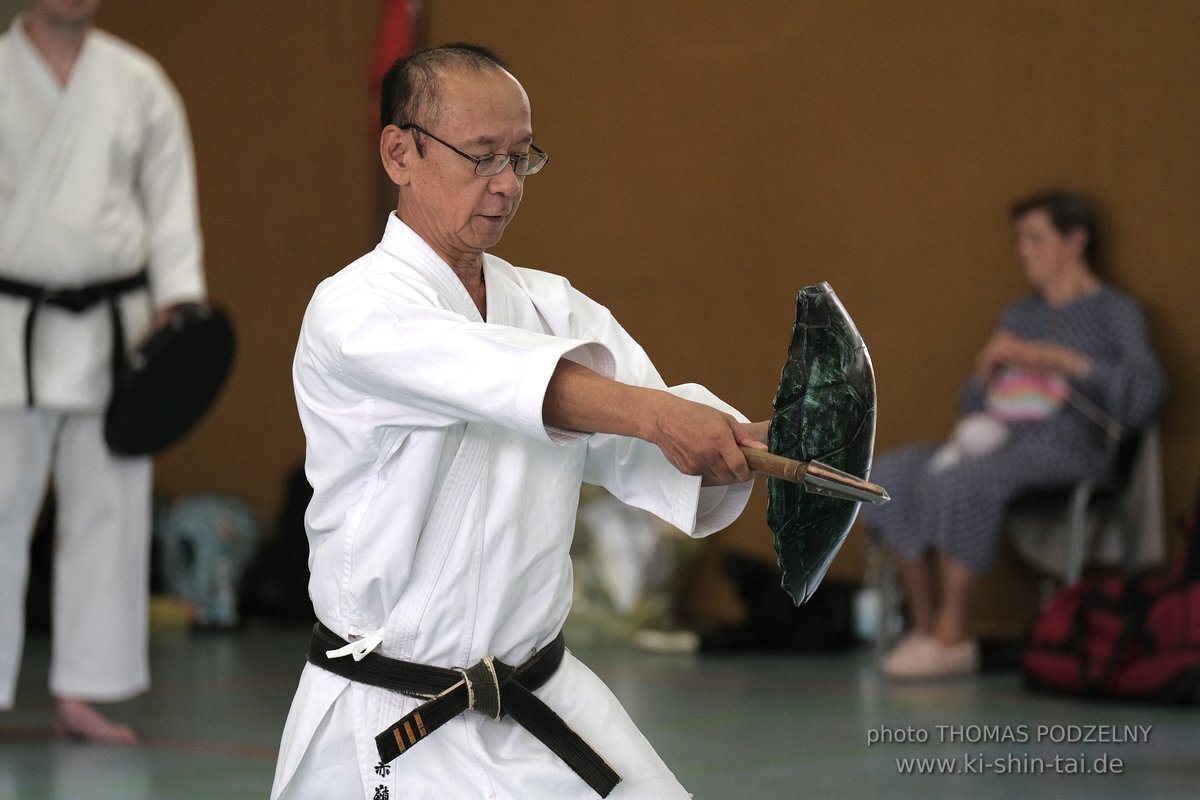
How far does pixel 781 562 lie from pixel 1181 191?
4184 millimetres

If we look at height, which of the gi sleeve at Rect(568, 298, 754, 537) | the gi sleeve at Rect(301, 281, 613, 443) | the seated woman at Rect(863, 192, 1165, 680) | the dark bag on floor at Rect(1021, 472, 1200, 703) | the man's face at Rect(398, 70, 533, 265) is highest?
the man's face at Rect(398, 70, 533, 265)

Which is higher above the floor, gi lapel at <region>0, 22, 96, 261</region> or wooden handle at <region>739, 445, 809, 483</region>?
gi lapel at <region>0, 22, 96, 261</region>

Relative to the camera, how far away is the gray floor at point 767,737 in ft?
10.9

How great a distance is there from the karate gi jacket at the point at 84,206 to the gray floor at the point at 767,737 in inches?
36.8

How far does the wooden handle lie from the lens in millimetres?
1604

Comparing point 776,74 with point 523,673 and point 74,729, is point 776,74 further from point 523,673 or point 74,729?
point 523,673

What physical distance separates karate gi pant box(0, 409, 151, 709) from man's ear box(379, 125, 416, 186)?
2288 mm

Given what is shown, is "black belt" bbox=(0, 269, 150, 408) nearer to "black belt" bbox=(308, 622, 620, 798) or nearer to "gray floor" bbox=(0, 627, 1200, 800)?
"gray floor" bbox=(0, 627, 1200, 800)

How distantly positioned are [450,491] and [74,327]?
8.14 ft

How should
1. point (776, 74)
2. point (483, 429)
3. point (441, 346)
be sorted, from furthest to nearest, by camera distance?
1. point (776, 74)
2. point (483, 429)
3. point (441, 346)

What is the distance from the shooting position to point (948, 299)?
596cm

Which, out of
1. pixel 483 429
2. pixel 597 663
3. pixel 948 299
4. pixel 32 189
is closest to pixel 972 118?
pixel 948 299

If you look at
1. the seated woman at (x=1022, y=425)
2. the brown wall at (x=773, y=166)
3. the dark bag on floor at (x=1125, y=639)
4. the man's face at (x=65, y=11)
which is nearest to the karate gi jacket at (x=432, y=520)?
the man's face at (x=65, y=11)

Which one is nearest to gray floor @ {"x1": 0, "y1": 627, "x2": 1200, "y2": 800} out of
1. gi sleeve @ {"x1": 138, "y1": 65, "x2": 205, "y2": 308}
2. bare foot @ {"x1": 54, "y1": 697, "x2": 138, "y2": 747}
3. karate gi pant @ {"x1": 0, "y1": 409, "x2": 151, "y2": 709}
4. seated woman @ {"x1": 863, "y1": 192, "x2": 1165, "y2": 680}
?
bare foot @ {"x1": 54, "y1": 697, "x2": 138, "y2": 747}
